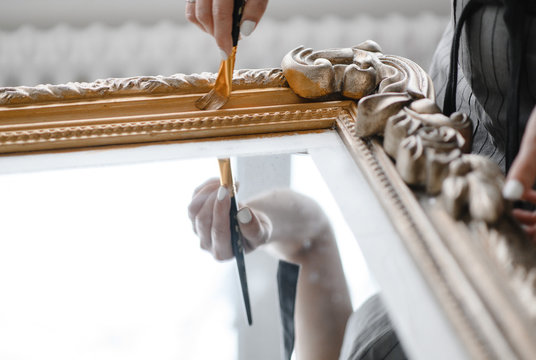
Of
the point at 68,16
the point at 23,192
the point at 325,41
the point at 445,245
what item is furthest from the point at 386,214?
the point at 68,16

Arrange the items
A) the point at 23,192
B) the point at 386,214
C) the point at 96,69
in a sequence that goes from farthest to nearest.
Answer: the point at 96,69 → the point at 23,192 → the point at 386,214

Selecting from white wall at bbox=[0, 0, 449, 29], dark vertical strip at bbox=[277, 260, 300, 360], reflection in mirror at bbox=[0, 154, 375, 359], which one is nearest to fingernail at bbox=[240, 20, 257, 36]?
reflection in mirror at bbox=[0, 154, 375, 359]

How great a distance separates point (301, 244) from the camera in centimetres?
42

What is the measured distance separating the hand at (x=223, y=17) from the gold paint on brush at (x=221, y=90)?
3cm

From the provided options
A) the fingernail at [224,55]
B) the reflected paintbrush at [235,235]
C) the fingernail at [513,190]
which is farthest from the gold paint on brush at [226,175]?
the fingernail at [513,190]

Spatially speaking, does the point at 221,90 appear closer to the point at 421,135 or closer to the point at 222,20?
the point at 222,20

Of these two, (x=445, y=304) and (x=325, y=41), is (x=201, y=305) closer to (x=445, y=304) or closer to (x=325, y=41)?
(x=445, y=304)

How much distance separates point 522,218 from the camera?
1.14ft

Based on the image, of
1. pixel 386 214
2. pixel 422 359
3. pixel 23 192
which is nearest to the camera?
pixel 422 359

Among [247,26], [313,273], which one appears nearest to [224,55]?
[247,26]

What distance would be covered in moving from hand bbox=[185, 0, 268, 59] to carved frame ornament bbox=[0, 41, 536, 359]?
0.23 feet

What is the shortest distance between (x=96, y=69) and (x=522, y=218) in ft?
3.32

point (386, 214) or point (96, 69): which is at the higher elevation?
point (386, 214)

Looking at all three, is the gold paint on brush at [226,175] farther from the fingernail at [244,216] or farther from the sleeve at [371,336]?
the sleeve at [371,336]
